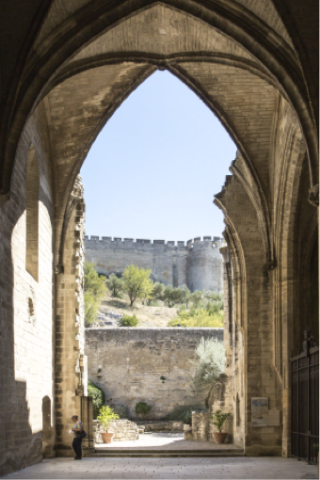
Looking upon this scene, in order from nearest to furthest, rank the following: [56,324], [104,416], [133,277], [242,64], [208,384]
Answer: [242,64] → [56,324] → [104,416] → [208,384] → [133,277]

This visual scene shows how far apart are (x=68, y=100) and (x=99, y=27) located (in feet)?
10.1

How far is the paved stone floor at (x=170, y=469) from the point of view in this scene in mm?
9406

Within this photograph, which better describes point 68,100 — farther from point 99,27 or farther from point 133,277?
point 133,277

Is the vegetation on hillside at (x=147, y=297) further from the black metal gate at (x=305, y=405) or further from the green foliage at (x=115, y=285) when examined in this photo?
the black metal gate at (x=305, y=405)

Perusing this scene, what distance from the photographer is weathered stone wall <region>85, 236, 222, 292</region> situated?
62031 millimetres

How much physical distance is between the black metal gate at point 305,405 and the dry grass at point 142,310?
3473 centimetres

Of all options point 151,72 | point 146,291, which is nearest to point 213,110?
point 151,72

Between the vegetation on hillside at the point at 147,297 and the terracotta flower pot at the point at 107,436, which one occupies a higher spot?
the vegetation on hillside at the point at 147,297

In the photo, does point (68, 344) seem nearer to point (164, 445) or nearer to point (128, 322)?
point (164, 445)

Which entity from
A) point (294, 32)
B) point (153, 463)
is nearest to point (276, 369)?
point (153, 463)

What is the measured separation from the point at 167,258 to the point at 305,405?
2067 inches

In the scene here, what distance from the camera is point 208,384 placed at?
27.5 m

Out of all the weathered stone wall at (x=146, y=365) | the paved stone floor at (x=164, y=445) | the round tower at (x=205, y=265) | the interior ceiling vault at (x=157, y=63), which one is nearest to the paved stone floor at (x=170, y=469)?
the paved stone floor at (x=164, y=445)

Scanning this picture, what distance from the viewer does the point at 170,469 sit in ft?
36.0
